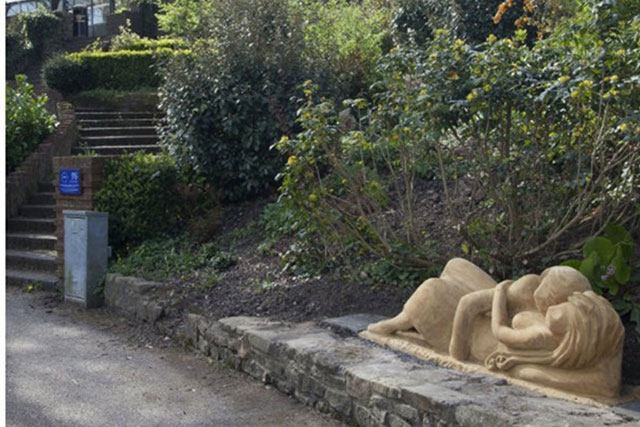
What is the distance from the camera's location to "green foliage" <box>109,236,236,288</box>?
8836 mm

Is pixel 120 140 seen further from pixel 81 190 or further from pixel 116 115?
pixel 81 190

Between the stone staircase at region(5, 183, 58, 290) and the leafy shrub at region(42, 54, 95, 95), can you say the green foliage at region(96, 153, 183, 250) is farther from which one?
the leafy shrub at region(42, 54, 95, 95)

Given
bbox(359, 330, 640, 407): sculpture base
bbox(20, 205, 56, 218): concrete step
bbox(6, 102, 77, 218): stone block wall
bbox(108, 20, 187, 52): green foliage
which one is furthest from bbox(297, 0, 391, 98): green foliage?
bbox(108, 20, 187, 52): green foliage

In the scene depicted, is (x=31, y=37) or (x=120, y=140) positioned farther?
(x=31, y=37)

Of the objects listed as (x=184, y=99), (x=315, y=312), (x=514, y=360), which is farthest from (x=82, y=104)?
→ (x=514, y=360)

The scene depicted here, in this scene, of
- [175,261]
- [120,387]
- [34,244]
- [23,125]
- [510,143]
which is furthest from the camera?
[23,125]

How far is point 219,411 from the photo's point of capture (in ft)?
18.9

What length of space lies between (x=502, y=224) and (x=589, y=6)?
6.81 feet

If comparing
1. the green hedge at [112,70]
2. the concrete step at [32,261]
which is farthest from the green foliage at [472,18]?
the green hedge at [112,70]

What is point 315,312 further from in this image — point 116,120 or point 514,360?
point 116,120

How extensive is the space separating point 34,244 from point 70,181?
1.80 m

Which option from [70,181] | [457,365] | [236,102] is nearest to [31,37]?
[70,181]

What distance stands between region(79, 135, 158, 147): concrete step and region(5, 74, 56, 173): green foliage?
2.27 feet

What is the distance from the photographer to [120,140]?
14.8m
